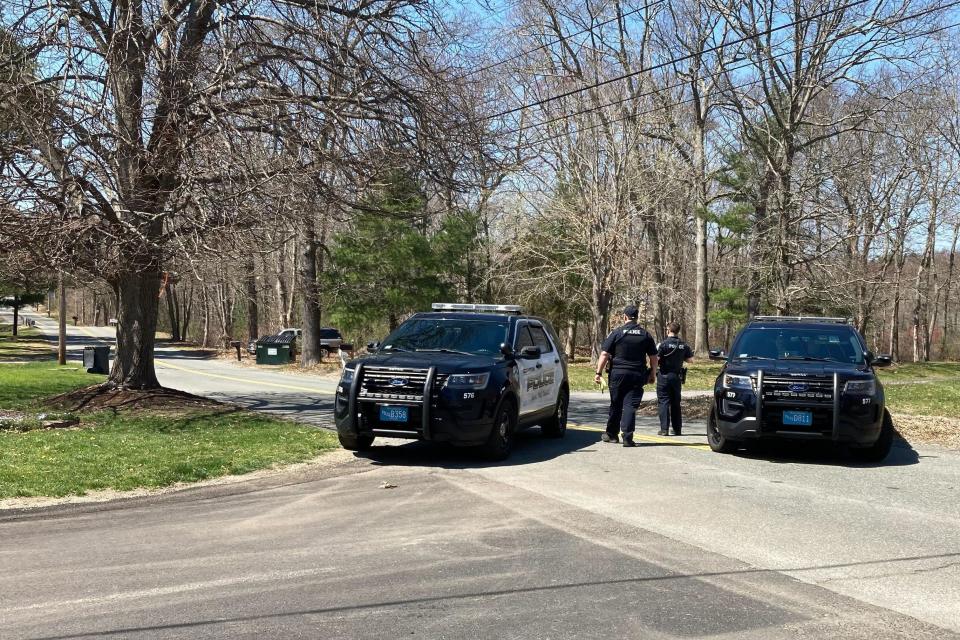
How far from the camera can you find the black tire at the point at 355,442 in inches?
451

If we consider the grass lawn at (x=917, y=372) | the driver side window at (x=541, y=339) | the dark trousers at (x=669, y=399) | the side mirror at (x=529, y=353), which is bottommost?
the grass lawn at (x=917, y=372)

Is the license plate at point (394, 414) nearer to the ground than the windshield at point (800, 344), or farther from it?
nearer to the ground

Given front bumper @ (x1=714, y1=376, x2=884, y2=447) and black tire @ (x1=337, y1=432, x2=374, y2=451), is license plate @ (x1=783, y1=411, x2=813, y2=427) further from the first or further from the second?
black tire @ (x1=337, y1=432, x2=374, y2=451)

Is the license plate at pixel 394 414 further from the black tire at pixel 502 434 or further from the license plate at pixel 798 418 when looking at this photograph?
the license plate at pixel 798 418

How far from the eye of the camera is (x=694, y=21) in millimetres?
33812

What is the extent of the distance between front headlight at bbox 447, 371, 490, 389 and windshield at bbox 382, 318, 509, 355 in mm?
948

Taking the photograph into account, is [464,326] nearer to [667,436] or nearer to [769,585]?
[667,436]

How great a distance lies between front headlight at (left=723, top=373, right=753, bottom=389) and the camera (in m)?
11.5

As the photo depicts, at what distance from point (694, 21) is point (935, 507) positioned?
93.4 feet

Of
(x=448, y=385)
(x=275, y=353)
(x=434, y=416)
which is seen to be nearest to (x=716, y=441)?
(x=448, y=385)

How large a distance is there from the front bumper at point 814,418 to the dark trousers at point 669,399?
2.88 m

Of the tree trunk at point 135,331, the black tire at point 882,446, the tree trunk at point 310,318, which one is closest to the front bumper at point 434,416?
the black tire at point 882,446

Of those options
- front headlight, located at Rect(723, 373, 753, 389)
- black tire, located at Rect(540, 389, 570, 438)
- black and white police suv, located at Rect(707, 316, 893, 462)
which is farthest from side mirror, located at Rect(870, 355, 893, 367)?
black tire, located at Rect(540, 389, 570, 438)

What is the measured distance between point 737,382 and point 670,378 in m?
2.91
